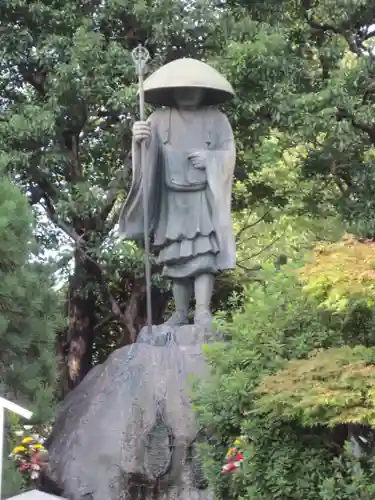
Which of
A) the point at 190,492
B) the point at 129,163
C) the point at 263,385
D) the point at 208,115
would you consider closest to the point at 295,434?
the point at 263,385

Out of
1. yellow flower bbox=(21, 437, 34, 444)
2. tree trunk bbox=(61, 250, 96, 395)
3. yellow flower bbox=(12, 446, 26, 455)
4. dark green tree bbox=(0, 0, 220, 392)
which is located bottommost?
yellow flower bbox=(12, 446, 26, 455)

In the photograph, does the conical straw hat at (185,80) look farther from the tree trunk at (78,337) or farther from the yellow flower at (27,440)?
the tree trunk at (78,337)

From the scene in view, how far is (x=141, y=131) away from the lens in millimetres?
6773

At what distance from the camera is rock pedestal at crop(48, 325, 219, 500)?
245 inches

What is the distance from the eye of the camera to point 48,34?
9.45 m

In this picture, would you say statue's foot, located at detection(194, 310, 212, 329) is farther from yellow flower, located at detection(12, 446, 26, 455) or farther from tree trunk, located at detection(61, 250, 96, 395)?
tree trunk, located at detection(61, 250, 96, 395)

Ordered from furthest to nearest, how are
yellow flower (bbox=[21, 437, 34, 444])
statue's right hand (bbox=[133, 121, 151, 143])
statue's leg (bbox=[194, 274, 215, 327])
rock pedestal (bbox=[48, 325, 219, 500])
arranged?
1. statue's leg (bbox=[194, 274, 215, 327])
2. statue's right hand (bbox=[133, 121, 151, 143])
3. rock pedestal (bbox=[48, 325, 219, 500])
4. yellow flower (bbox=[21, 437, 34, 444])

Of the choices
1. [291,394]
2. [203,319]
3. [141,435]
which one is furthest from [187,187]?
[291,394]

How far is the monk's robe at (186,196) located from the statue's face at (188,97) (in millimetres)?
68

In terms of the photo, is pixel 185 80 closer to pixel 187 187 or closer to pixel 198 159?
pixel 198 159

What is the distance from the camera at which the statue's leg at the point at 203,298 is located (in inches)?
276

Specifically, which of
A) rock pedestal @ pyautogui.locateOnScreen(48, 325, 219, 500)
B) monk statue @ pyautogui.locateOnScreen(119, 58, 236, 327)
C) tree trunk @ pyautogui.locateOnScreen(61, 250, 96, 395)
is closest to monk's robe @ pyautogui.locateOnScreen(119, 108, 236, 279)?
monk statue @ pyautogui.locateOnScreen(119, 58, 236, 327)

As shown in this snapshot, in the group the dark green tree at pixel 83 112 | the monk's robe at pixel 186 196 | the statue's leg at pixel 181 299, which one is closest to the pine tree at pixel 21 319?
the monk's robe at pixel 186 196

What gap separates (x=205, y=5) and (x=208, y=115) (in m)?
2.20
